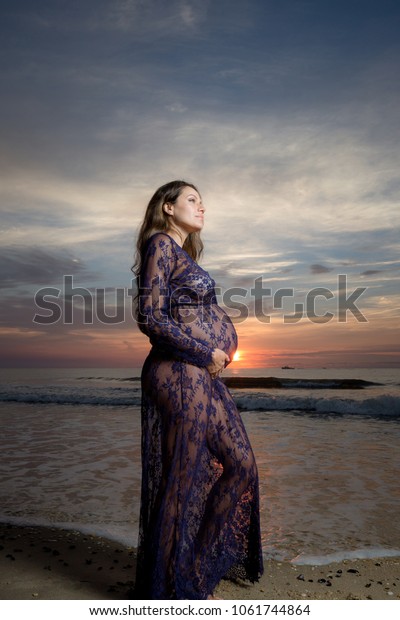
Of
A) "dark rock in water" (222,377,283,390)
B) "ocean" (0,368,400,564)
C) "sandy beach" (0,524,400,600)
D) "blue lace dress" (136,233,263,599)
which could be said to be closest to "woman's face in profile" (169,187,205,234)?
"blue lace dress" (136,233,263,599)

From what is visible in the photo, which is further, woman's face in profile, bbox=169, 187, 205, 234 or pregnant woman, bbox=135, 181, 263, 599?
woman's face in profile, bbox=169, 187, 205, 234

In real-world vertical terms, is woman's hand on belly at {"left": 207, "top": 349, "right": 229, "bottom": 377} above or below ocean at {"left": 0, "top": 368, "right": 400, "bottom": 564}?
above

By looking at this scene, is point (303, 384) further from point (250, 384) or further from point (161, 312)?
point (161, 312)

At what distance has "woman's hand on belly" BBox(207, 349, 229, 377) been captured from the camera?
8.73ft

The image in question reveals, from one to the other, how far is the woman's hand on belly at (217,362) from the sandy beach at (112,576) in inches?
49.8

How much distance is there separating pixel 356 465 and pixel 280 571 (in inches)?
147

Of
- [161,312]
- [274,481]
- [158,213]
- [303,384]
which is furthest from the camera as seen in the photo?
[303,384]

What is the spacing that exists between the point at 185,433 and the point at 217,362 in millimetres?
402

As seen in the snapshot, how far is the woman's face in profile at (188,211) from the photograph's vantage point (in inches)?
114

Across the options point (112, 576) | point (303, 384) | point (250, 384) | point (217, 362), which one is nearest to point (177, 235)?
point (217, 362)

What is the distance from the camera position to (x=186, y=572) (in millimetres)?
2594

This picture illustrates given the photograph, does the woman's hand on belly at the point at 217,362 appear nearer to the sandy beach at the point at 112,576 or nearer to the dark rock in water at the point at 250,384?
the sandy beach at the point at 112,576

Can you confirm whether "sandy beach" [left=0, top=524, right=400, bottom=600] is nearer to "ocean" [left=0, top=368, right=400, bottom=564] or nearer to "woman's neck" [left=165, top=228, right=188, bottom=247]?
"ocean" [left=0, top=368, right=400, bottom=564]

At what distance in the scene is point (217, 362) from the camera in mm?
2674
